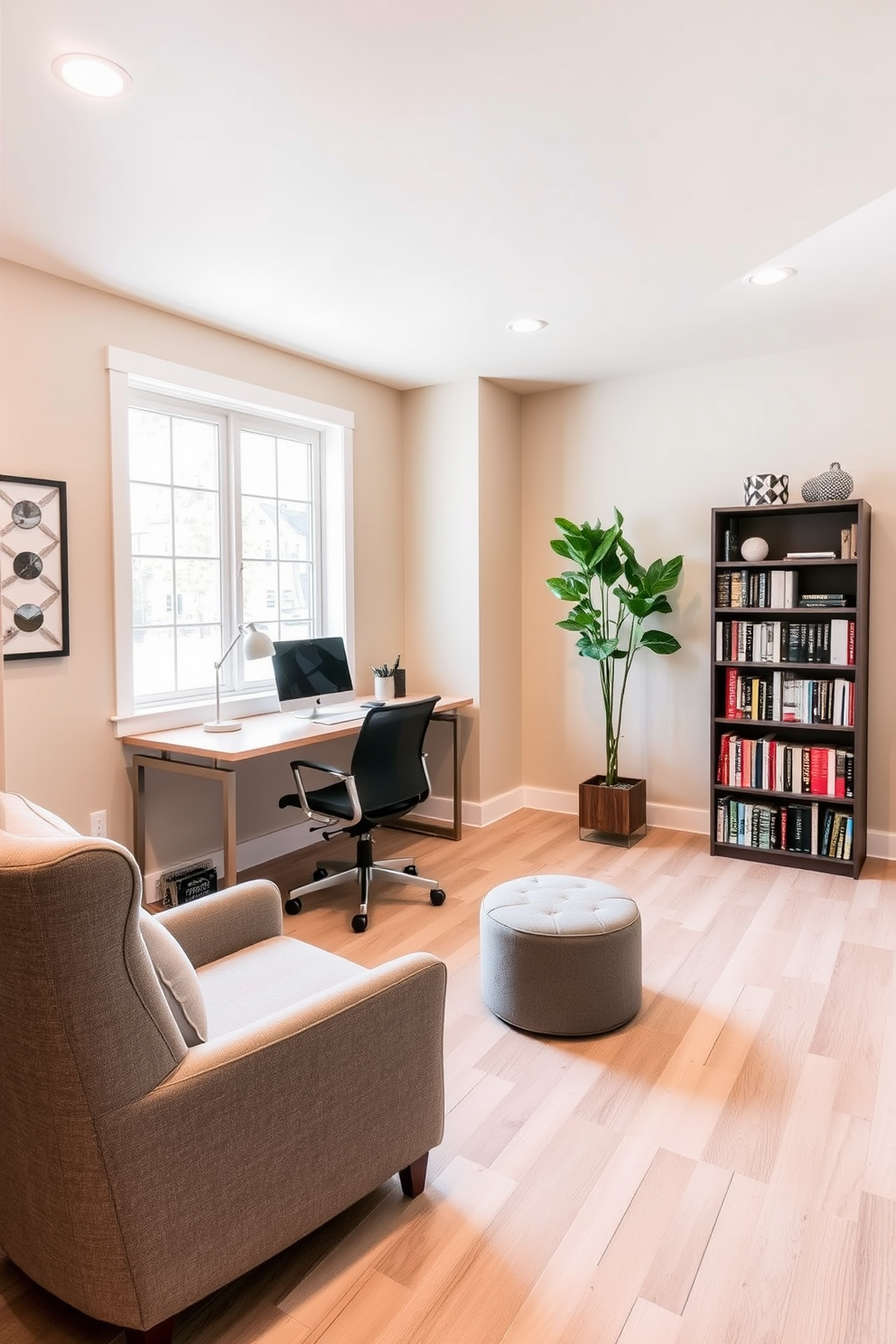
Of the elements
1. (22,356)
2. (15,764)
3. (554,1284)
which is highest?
(22,356)

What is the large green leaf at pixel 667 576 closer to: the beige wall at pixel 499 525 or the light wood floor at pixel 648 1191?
the beige wall at pixel 499 525

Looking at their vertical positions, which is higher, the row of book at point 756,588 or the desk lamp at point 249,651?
the row of book at point 756,588

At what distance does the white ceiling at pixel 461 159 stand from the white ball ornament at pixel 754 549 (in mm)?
982

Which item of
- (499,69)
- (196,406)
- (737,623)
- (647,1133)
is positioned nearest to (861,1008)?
(647,1133)

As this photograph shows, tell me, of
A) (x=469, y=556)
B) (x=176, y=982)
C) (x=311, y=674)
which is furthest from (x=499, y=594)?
(x=176, y=982)

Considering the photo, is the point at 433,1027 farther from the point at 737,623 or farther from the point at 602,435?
the point at 602,435

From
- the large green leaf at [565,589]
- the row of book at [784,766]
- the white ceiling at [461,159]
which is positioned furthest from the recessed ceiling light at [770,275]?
the row of book at [784,766]

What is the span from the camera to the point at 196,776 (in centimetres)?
326

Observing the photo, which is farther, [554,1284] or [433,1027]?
[433,1027]

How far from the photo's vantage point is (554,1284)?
1.53 m

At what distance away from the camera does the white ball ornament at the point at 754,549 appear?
388 centimetres

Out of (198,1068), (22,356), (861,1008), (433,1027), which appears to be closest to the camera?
(198,1068)

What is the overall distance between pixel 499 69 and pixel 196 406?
2226 mm

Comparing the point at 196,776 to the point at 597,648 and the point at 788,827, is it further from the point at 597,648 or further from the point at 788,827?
the point at 788,827
